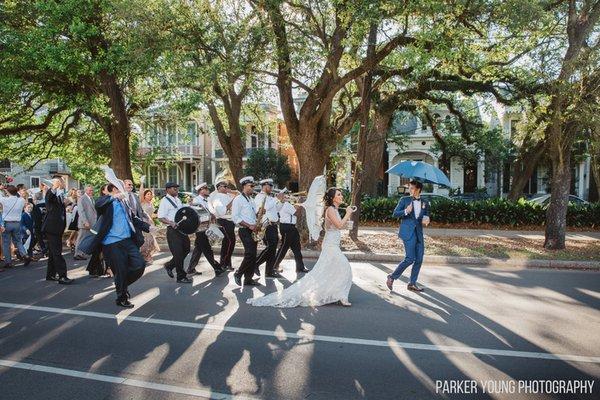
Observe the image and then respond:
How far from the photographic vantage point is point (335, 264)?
7.29 meters

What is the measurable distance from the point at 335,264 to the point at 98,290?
14.0 feet

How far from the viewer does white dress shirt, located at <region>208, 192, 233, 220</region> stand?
9914mm

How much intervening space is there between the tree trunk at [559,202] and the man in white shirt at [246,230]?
873 centimetres

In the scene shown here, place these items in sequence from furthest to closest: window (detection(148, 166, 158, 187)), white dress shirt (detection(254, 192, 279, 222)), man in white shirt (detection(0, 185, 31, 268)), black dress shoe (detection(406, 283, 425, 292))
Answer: window (detection(148, 166, 158, 187)) < man in white shirt (detection(0, 185, 31, 268)) < white dress shirt (detection(254, 192, 279, 222)) < black dress shoe (detection(406, 283, 425, 292))

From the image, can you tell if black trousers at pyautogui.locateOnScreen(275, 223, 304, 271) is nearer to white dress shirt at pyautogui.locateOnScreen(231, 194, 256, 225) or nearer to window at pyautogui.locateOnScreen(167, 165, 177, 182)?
white dress shirt at pyautogui.locateOnScreen(231, 194, 256, 225)

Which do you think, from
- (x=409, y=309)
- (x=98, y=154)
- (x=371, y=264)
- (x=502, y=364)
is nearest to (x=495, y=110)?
(x=371, y=264)

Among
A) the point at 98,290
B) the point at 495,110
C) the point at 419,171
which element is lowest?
the point at 98,290

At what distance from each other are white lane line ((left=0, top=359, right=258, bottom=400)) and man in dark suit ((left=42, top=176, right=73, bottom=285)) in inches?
164

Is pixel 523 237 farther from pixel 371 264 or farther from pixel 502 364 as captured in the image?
pixel 502 364

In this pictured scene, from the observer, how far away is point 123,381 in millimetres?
4473

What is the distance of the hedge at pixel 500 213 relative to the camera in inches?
739

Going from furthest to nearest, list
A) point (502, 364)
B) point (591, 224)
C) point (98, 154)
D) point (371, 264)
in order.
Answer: point (98, 154), point (591, 224), point (371, 264), point (502, 364)

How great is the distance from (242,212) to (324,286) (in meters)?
2.47

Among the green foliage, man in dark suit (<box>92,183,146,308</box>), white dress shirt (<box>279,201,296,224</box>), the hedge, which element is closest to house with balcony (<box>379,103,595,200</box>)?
the green foliage
